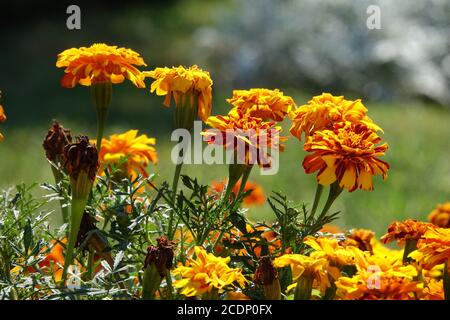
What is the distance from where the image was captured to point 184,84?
1242 mm

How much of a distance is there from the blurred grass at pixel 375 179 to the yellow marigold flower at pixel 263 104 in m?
1.95

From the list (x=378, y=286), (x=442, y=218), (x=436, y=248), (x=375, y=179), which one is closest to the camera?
(x=378, y=286)

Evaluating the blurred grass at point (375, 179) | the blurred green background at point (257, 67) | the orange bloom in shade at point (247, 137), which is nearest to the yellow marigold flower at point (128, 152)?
the orange bloom in shade at point (247, 137)

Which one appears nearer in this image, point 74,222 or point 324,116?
point 74,222

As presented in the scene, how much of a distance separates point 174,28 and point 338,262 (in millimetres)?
5064

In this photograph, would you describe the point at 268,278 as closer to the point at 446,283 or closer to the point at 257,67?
the point at 446,283

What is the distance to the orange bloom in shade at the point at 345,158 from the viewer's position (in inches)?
44.6

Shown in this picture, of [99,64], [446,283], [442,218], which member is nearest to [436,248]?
[446,283]

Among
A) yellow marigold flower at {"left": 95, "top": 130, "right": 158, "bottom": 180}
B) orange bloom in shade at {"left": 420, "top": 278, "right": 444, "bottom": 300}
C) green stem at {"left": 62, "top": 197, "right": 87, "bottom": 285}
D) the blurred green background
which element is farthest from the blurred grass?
green stem at {"left": 62, "top": 197, "right": 87, "bottom": 285}

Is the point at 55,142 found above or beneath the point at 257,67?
beneath

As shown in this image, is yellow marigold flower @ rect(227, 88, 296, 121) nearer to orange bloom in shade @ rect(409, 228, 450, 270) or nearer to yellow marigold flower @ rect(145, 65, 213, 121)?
yellow marigold flower @ rect(145, 65, 213, 121)

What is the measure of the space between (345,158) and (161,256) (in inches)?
10.9
